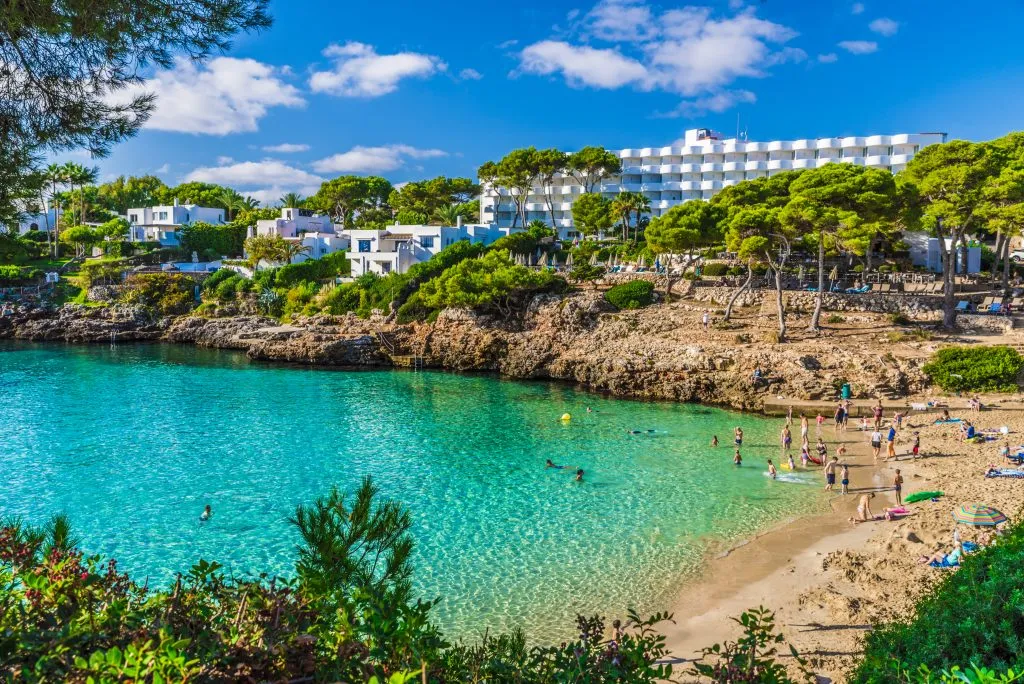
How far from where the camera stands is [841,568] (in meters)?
15.3

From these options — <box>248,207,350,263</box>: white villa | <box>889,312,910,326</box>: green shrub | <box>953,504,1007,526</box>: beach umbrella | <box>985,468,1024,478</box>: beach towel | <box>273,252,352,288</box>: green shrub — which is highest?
<box>248,207,350,263</box>: white villa

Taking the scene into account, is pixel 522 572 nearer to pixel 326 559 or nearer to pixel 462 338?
pixel 326 559

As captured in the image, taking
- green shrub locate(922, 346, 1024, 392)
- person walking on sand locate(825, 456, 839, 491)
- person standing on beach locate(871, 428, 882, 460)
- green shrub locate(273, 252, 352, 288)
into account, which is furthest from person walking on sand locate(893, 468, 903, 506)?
green shrub locate(273, 252, 352, 288)

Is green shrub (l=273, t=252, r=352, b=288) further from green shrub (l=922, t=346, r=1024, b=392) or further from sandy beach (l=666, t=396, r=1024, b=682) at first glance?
sandy beach (l=666, t=396, r=1024, b=682)

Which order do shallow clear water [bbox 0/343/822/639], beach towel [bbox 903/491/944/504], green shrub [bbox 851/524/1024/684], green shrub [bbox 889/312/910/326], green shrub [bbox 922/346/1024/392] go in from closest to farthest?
1. green shrub [bbox 851/524/1024/684]
2. shallow clear water [bbox 0/343/822/639]
3. beach towel [bbox 903/491/944/504]
4. green shrub [bbox 922/346/1024/392]
5. green shrub [bbox 889/312/910/326]

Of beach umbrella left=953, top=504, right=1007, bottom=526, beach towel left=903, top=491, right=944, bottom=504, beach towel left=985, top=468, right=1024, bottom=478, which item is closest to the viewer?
beach umbrella left=953, top=504, right=1007, bottom=526

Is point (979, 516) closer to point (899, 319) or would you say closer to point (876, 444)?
point (876, 444)

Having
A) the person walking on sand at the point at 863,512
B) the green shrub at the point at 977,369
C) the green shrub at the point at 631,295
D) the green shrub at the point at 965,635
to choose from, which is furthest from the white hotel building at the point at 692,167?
the green shrub at the point at 965,635

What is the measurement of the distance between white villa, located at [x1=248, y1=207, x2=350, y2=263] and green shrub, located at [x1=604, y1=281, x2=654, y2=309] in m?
35.9

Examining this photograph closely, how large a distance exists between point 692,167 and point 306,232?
152 ft

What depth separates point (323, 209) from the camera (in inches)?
3856

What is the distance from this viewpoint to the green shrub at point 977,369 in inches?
1236

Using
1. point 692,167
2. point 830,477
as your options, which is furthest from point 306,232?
point 830,477

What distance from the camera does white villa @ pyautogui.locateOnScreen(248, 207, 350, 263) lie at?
244ft
